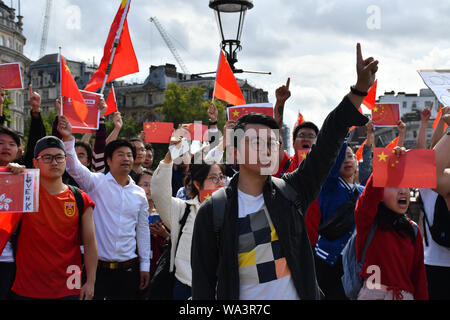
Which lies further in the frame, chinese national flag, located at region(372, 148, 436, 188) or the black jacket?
chinese national flag, located at region(372, 148, 436, 188)

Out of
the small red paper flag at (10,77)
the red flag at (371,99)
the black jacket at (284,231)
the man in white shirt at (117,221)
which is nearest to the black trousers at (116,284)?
the man in white shirt at (117,221)

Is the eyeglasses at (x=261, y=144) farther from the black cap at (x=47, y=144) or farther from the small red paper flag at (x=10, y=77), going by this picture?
the small red paper flag at (x=10, y=77)

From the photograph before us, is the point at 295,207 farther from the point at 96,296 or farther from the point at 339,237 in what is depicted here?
the point at 96,296

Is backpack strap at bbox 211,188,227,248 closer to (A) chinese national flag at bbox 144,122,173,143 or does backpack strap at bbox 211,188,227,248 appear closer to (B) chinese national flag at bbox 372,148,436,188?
(B) chinese national flag at bbox 372,148,436,188

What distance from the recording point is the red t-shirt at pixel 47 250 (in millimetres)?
4520

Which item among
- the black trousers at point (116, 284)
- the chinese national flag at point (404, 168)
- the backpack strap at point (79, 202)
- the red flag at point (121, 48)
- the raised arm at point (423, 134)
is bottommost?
the black trousers at point (116, 284)

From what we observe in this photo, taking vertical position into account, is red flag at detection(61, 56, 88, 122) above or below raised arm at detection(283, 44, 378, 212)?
above

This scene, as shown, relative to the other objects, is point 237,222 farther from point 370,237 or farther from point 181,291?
point 181,291

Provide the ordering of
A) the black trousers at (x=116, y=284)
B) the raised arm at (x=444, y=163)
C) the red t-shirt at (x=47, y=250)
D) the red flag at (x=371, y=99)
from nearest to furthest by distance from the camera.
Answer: the raised arm at (x=444, y=163), the red t-shirt at (x=47, y=250), the black trousers at (x=116, y=284), the red flag at (x=371, y=99)

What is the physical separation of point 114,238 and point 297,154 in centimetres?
193

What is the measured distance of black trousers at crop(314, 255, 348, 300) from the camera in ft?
16.6

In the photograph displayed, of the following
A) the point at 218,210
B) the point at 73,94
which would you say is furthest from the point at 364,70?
the point at 73,94

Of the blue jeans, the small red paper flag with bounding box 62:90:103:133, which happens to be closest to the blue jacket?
the blue jeans
